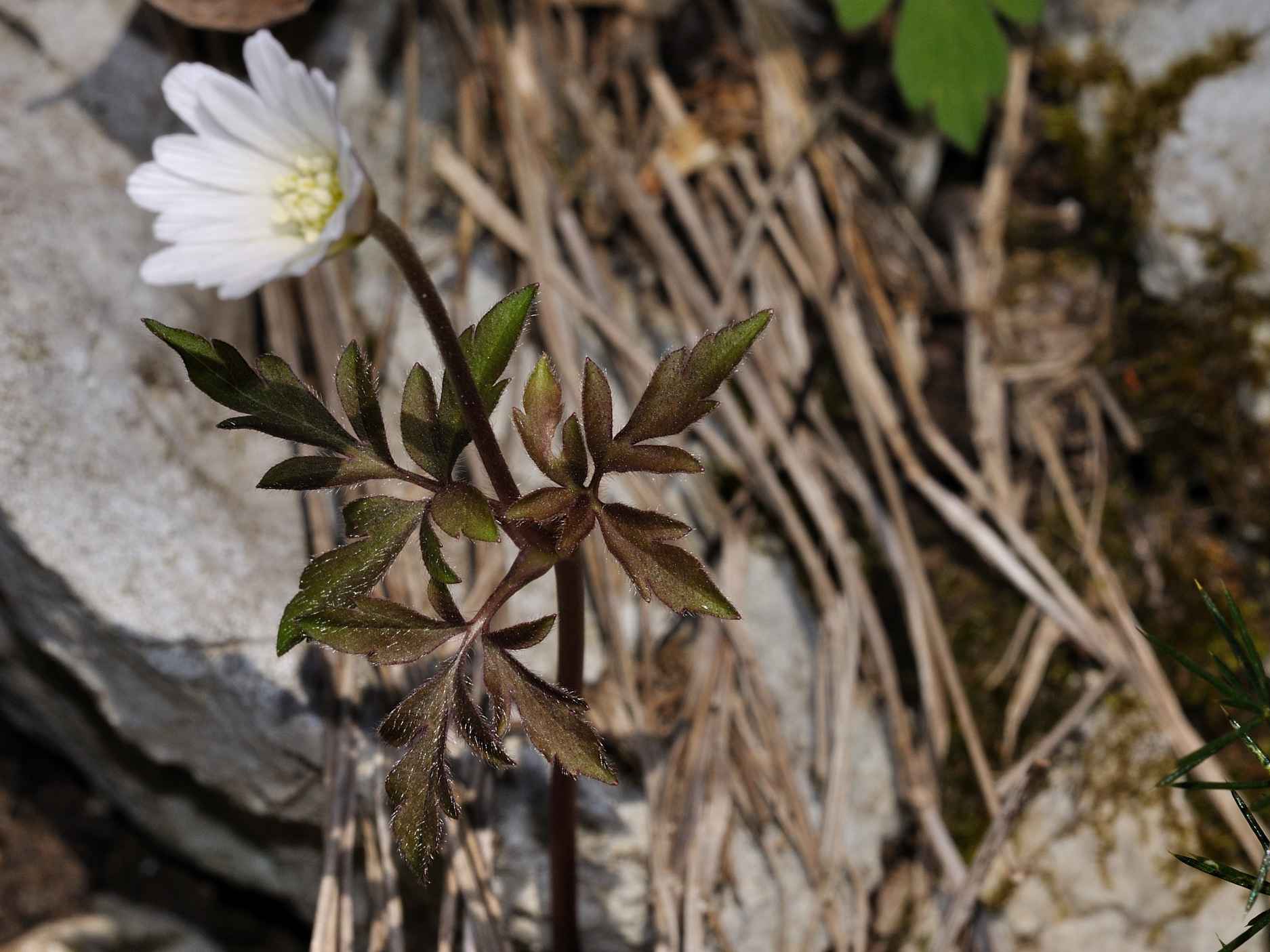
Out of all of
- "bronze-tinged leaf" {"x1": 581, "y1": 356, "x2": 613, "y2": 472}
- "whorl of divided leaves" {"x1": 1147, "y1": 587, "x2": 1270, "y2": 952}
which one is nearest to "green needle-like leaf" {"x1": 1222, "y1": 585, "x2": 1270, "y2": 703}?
"whorl of divided leaves" {"x1": 1147, "y1": 587, "x2": 1270, "y2": 952}

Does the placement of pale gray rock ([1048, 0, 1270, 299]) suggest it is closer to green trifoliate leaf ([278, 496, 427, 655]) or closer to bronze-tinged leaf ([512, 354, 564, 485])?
bronze-tinged leaf ([512, 354, 564, 485])

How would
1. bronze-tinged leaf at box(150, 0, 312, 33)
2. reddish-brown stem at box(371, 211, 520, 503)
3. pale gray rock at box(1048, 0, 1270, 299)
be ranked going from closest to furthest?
reddish-brown stem at box(371, 211, 520, 503)
bronze-tinged leaf at box(150, 0, 312, 33)
pale gray rock at box(1048, 0, 1270, 299)

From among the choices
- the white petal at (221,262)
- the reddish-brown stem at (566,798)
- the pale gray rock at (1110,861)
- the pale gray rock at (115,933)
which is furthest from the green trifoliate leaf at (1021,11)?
the pale gray rock at (115,933)

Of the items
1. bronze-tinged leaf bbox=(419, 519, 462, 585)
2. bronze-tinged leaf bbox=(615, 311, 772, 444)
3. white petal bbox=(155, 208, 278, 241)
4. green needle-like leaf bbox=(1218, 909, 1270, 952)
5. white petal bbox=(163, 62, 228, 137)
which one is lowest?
green needle-like leaf bbox=(1218, 909, 1270, 952)

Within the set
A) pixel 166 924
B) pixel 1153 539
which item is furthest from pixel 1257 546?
pixel 166 924

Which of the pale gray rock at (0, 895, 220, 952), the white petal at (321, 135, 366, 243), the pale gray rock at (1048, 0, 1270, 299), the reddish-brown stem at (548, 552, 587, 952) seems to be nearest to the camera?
the white petal at (321, 135, 366, 243)

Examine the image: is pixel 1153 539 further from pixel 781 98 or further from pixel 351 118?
pixel 351 118
